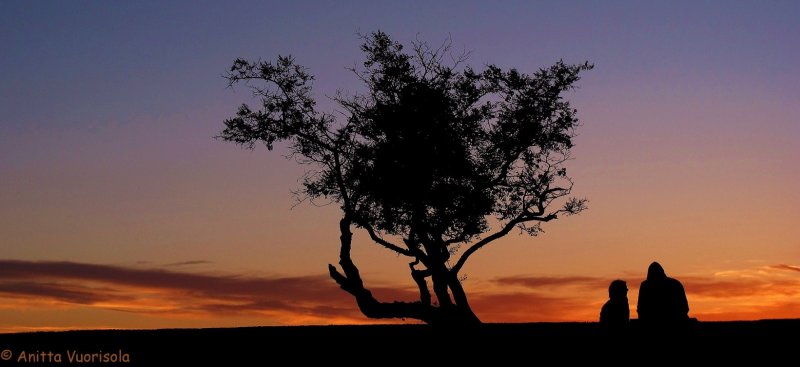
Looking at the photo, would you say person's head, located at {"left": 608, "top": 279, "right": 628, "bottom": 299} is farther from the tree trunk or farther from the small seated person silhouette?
the tree trunk

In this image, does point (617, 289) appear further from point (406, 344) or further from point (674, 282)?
point (406, 344)

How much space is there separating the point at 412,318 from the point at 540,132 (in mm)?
9222

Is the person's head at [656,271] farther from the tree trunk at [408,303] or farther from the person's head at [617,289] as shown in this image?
the tree trunk at [408,303]

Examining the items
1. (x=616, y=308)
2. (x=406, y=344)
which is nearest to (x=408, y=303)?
(x=406, y=344)

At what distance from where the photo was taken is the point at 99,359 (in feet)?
83.1

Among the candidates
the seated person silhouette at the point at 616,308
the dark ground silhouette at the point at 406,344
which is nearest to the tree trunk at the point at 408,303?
the dark ground silhouette at the point at 406,344

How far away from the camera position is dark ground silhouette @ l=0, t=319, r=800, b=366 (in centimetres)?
2516

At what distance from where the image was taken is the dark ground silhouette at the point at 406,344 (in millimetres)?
25156

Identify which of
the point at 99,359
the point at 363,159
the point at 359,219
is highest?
the point at 363,159

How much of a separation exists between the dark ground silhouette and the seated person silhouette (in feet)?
1.09

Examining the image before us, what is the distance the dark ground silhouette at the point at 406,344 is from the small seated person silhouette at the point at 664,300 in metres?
0.48

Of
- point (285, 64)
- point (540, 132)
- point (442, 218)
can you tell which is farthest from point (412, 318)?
point (285, 64)

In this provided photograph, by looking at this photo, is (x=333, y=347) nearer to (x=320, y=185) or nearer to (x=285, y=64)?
(x=320, y=185)

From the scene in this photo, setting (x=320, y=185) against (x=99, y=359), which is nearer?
(x=99, y=359)
